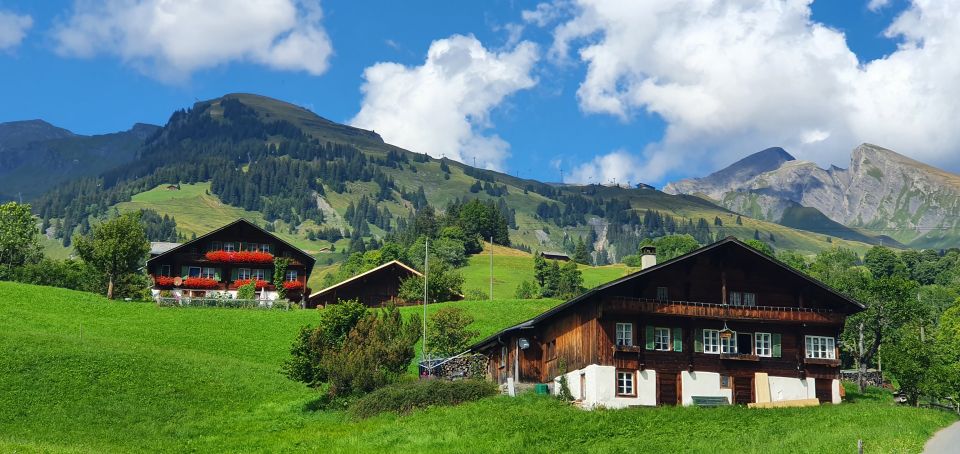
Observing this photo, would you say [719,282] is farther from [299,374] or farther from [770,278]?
[299,374]

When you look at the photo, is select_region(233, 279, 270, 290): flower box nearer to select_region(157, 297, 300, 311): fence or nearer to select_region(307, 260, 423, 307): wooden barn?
select_region(307, 260, 423, 307): wooden barn

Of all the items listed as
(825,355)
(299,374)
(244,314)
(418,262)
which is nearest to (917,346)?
(825,355)

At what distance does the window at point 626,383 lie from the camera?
53.1 metres

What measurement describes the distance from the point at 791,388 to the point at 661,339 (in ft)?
26.2

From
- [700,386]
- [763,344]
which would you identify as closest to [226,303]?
[700,386]

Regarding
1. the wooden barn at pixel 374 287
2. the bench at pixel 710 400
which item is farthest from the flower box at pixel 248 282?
the bench at pixel 710 400

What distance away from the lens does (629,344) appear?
177 ft

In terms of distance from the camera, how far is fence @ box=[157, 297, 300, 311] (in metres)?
89.9

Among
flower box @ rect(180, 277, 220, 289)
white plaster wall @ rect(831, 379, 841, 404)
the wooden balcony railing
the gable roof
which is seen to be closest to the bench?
the wooden balcony railing

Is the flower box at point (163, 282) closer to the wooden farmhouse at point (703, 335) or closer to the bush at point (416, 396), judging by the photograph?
the wooden farmhouse at point (703, 335)

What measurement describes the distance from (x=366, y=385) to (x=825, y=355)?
2557cm

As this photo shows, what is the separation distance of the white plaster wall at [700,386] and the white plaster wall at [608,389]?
1.86 metres

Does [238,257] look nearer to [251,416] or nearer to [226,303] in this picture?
[226,303]

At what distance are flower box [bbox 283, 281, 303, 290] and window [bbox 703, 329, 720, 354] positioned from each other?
56.5 meters
